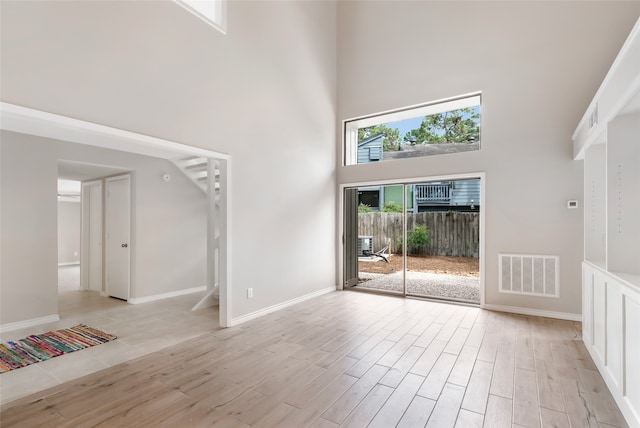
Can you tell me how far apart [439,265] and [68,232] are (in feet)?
38.6

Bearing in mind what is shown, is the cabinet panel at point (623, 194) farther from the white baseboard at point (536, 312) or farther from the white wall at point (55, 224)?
the white wall at point (55, 224)

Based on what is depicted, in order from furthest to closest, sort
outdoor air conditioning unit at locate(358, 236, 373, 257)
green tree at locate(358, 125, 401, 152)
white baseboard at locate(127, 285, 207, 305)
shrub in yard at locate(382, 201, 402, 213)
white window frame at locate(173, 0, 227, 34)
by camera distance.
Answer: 1. outdoor air conditioning unit at locate(358, 236, 373, 257)
2. green tree at locate(358, 125, 401, 152)
3. shrub in yard at locate(382, 201, 402, 213)
4. white baseboard at locate(127, 285, 207, 305)
5. white window frame at locate(173, 0, 227, 34)

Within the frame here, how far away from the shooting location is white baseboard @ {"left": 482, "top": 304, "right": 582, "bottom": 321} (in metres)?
4.11

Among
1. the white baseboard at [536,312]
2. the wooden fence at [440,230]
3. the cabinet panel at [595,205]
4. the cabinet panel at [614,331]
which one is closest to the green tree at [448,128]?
the wooden fence at [440,230]

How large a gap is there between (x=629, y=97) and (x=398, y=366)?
267cm

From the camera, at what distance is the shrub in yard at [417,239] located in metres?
5.33

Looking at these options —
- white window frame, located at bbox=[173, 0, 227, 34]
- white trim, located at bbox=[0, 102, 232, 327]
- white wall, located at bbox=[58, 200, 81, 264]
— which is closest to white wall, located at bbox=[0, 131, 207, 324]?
white trim, located at bbox=[0, 102, 232, 327]

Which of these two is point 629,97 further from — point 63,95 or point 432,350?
point 63,95

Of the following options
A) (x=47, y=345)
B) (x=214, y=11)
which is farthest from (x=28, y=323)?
(x=214, y=11)

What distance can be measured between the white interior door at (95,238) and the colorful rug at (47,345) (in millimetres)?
2335

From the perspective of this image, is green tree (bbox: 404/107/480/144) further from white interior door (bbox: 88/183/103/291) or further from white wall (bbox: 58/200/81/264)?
white wall (bbox: 58/200/81/264)

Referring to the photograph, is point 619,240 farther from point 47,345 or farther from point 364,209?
point 47,345

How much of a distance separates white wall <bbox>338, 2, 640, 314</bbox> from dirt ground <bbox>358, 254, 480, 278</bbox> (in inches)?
15.4

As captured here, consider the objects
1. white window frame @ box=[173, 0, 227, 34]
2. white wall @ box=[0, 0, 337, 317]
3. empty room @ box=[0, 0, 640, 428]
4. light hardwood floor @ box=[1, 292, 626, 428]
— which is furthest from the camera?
white window frame @ box=[173, 0, 227, 34]
